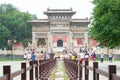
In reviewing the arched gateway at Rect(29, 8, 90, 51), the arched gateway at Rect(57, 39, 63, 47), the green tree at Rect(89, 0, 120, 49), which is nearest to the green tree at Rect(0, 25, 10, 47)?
the arched gateway at Rect(29, 8, 90, 51)

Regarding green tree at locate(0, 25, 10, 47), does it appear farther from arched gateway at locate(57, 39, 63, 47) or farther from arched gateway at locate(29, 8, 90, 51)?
arched gateway at locate(57, 39, 63, 47)

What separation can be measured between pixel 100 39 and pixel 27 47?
208 feet

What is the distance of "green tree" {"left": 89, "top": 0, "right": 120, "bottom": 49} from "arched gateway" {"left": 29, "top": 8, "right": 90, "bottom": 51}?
198 feet

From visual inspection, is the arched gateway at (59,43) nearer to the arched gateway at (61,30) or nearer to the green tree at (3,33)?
the arched gateway at (61,30)

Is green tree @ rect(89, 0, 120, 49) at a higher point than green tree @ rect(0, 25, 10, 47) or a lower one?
lower

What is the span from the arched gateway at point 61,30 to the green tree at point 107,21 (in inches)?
2372

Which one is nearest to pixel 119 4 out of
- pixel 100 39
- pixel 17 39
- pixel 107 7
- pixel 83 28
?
pixel 107 7

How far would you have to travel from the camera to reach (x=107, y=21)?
30.6 m

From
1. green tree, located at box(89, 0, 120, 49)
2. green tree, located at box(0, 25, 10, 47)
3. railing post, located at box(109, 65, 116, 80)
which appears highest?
green tree, located at box(0, 25, 10, 47)

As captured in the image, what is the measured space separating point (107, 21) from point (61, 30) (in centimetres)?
6427

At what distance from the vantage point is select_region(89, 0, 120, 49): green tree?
30062 millimetres

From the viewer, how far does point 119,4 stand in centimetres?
2991

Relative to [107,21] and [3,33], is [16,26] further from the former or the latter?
[107,21]

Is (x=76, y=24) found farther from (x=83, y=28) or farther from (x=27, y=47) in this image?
(x=27, y=47)
